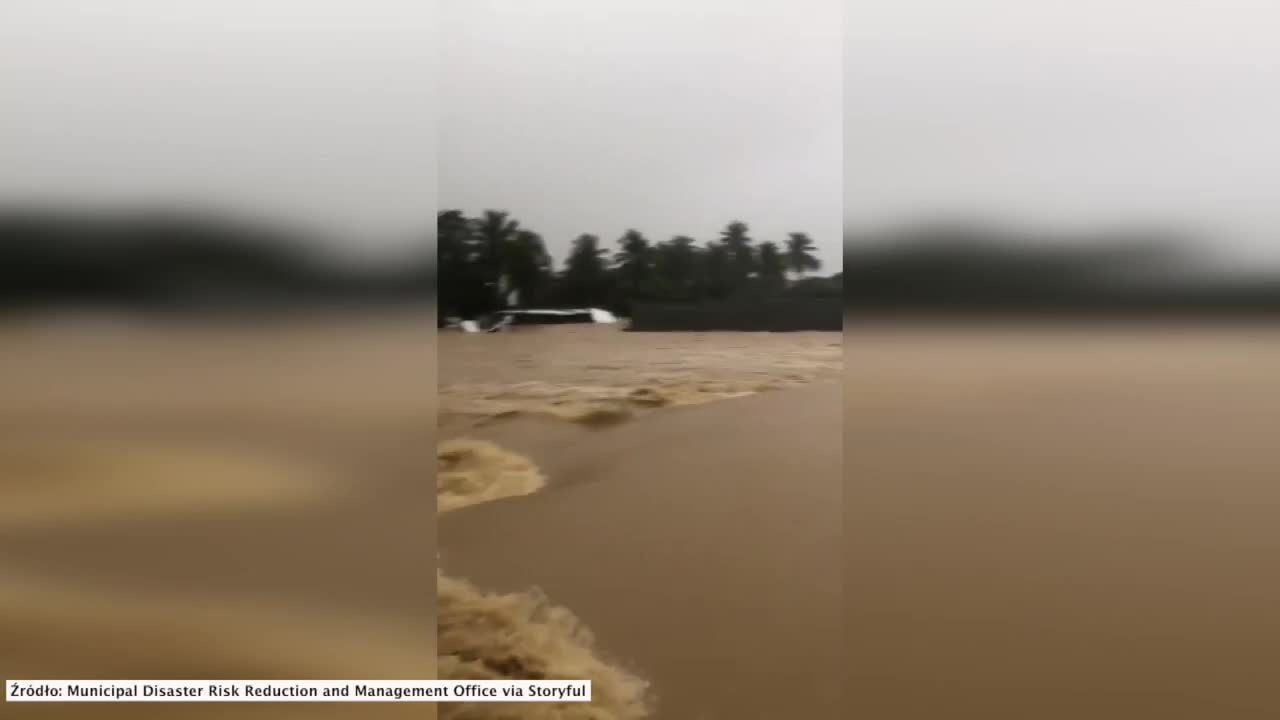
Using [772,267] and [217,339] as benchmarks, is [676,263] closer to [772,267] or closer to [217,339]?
[772,267]

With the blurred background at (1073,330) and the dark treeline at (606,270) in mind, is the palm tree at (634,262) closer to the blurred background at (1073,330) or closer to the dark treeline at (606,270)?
the dark treeline at (606,270)

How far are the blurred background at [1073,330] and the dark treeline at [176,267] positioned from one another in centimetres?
74

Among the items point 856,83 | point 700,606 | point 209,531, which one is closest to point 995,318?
point 856,83

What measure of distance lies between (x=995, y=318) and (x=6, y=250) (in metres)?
1.47

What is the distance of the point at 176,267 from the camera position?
1161mm

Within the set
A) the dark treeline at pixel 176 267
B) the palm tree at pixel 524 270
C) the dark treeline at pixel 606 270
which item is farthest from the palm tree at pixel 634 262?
the dark treeline at pixel 176 267

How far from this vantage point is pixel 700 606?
1182 mm

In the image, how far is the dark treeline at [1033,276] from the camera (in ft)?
3.81

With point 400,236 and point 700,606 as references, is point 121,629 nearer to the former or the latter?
point 400,236

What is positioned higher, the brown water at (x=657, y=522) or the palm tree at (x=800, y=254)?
the palm tree at (x=800, y=254)

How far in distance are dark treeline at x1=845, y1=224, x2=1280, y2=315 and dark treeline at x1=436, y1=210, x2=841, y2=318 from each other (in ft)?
0.25

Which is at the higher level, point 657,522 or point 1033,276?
point 1033,276

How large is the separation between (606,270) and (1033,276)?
2.08 ft

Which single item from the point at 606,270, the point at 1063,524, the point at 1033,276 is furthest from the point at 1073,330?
the point at 606,270
